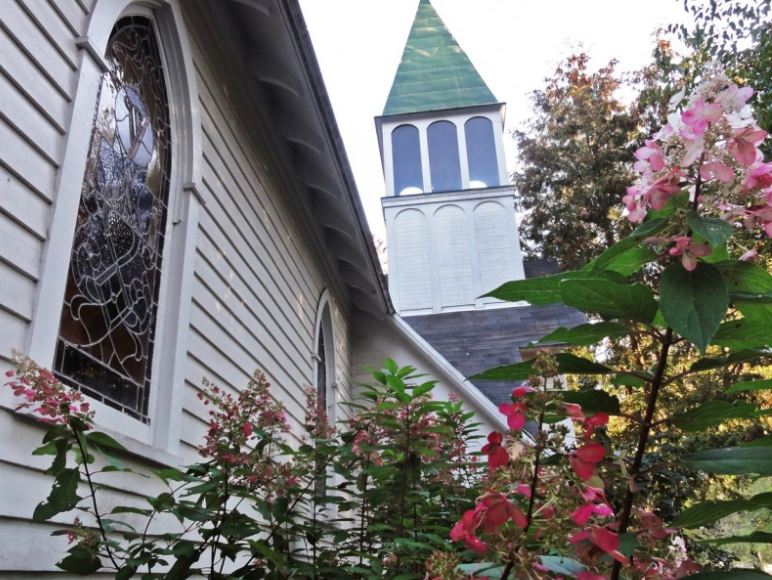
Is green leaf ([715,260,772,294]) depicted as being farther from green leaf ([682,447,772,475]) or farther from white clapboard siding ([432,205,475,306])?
white clapboard siding ([432,205,475,306])

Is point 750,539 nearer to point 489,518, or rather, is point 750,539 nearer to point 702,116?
point 489,518

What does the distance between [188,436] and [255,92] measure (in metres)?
3.05

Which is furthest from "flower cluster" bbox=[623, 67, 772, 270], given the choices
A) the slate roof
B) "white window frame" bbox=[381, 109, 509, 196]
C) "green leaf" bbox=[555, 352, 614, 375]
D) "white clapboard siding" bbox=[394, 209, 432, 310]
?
"white window frame" bbox=[381, 109, 509, 196]

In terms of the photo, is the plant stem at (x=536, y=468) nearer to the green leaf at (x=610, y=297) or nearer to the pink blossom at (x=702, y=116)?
the green leaf at (x=610, y=297)

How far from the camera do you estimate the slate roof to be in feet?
35.1

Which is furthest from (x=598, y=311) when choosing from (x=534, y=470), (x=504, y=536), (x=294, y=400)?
(x=294, y=400)

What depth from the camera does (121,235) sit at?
329 cm

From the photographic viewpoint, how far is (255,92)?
5.45 meters

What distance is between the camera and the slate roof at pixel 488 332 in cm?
1070

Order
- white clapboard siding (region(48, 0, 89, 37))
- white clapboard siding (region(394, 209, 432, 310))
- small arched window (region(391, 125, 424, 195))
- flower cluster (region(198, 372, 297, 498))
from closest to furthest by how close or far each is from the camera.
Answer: flower cluster (region(198, 372, 297, 498)) → white clapboard siding (region(48, 0, 89, 37)) → white clapboard siding (region(394, 209, 432, 310)) → small arched window (region(391, 125, 424, 195))

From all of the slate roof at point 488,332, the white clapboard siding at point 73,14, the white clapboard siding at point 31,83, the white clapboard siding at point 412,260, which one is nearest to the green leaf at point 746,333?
the white clapboard siding at point 31,83

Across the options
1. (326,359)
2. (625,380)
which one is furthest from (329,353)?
(625,380)

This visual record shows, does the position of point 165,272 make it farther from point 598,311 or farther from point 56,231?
point 598,311

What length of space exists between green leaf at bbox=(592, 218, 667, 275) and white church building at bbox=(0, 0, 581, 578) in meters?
2.06
